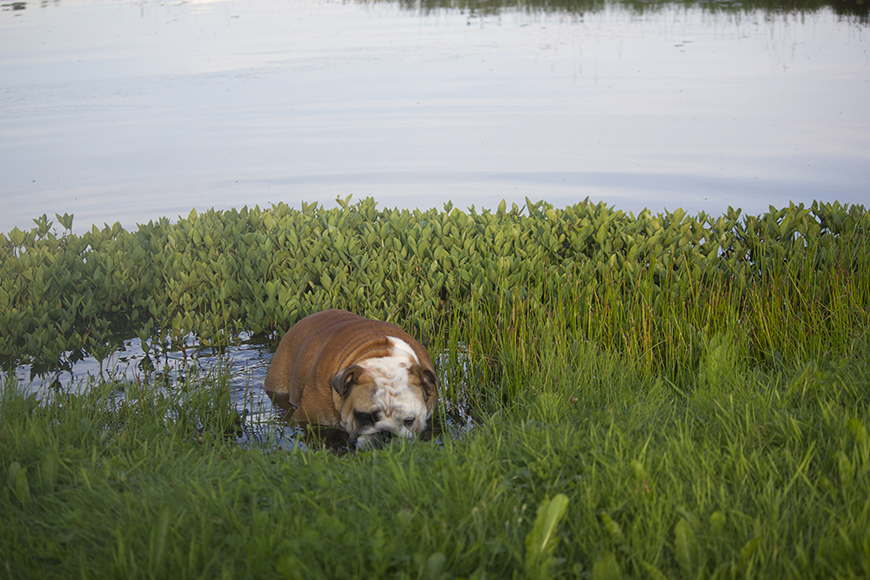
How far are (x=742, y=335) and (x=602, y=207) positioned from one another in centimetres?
241

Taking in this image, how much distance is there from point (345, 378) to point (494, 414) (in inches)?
41.9

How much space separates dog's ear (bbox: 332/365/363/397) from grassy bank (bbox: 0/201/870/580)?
55cm

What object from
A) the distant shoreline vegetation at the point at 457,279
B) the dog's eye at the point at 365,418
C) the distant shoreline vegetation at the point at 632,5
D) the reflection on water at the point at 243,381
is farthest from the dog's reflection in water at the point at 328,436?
the distant shoreline vegetation at the point at 632,5

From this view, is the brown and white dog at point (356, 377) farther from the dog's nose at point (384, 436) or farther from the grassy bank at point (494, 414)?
the grassy bank at point (494, 414)

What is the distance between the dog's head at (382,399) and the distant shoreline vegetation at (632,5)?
22.1 m

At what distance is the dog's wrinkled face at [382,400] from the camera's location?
4754 millimetres

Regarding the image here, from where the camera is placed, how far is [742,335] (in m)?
5.62

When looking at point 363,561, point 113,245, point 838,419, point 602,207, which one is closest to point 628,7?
point 602,207

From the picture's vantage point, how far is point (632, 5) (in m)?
25.3

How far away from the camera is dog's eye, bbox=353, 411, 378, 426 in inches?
189

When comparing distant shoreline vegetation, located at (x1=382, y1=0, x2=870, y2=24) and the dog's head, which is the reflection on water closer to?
the dog's head

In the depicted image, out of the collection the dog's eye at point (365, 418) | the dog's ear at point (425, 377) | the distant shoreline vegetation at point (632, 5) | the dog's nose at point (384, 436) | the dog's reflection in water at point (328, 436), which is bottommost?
the dog's reflection in water at point (328, 436)

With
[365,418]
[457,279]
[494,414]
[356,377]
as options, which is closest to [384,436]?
[365,418]

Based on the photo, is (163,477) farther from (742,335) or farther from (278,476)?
(742,335)
